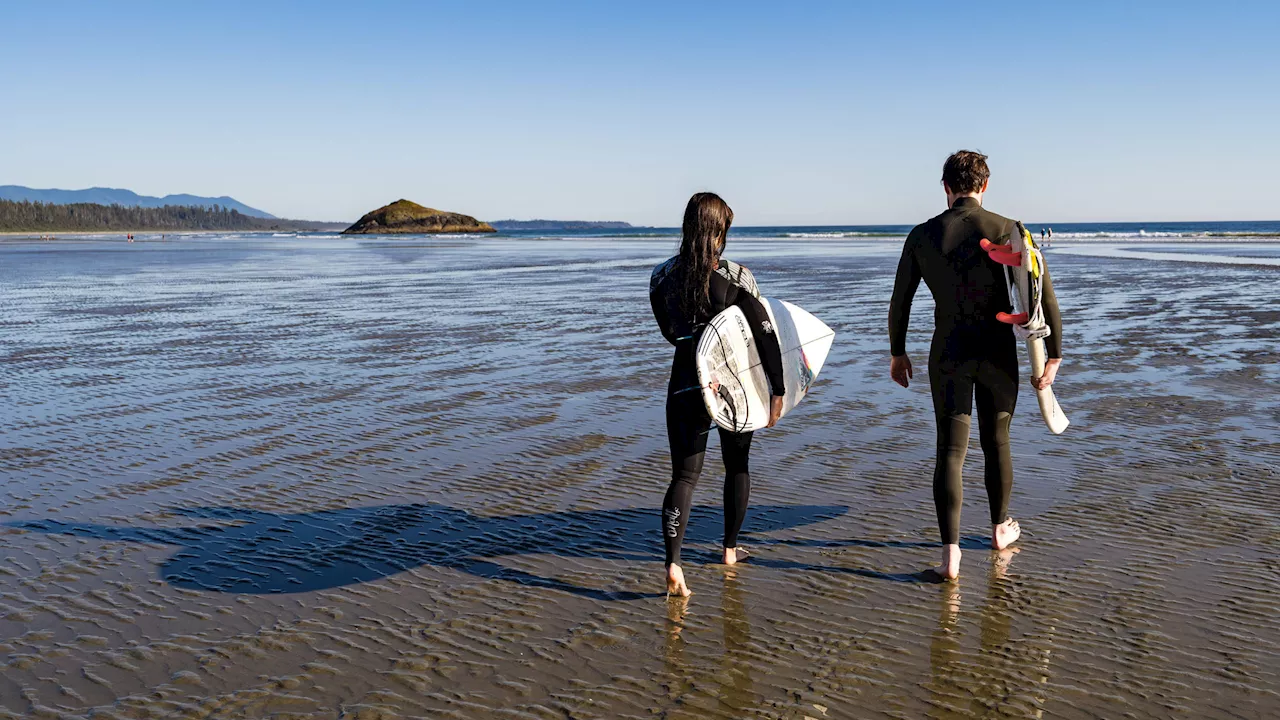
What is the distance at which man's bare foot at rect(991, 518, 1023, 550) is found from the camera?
490cm

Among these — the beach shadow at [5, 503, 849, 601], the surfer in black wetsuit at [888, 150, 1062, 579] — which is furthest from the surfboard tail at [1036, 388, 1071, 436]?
the beach shadow at [5, 503, 849, 601]

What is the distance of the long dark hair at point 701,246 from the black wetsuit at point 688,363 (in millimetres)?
33

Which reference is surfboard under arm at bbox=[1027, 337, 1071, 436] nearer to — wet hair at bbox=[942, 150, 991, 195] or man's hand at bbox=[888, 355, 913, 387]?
man's hand at bbox=[888, 355, 913, 387]

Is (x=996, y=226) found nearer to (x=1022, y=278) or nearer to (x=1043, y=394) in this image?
(x=1022, y=278)

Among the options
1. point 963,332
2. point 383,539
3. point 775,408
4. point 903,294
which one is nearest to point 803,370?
point 775,408

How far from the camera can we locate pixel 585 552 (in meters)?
5.04

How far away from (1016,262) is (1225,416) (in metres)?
4.62

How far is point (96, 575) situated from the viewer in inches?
183

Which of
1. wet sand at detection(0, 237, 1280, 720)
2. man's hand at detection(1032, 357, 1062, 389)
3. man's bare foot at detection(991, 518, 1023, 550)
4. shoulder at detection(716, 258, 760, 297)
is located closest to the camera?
wet sand at detection(0, 237, 1280, 720)

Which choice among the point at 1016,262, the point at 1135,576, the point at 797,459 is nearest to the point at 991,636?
the point at 1135,576

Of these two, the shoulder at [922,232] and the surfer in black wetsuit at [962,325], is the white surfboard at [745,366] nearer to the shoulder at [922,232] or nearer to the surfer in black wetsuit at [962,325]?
the surfer in black wetsuit at [962,325]

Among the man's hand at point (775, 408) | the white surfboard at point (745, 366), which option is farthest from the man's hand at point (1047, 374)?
the man's hand at point (775, 408)

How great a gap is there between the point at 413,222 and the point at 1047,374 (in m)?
168

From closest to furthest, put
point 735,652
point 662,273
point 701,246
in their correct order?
1. point 735,652
2. point 701,246
3. point 662,273
